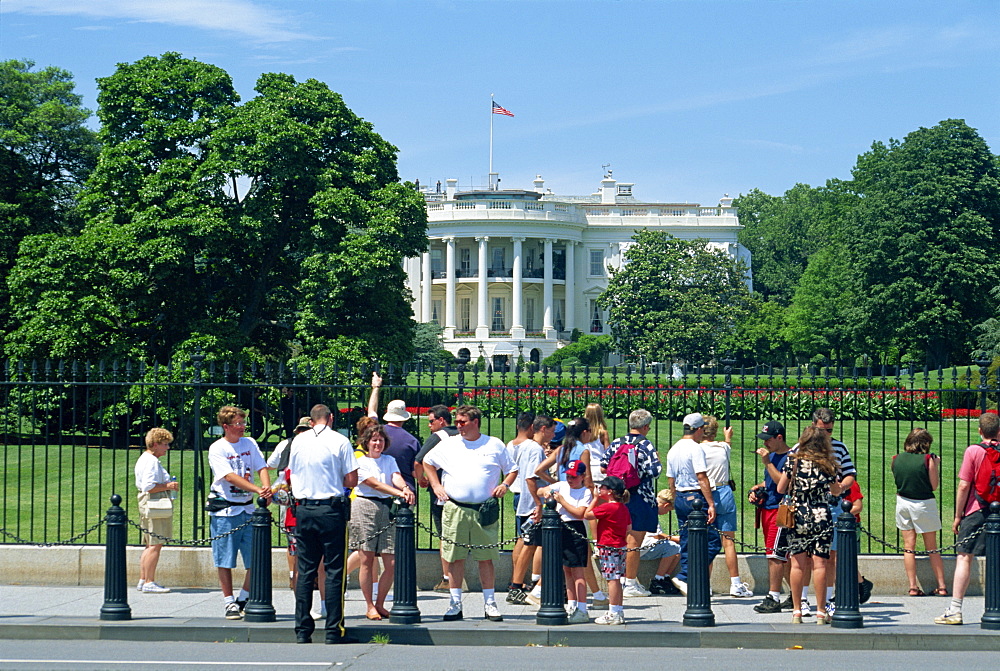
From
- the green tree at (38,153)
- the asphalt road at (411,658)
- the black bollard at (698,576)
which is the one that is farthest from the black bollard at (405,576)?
the green tree at (38,153)

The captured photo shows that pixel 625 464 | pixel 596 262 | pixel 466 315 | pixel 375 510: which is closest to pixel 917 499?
pixel 625 464

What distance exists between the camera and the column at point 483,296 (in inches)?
3686

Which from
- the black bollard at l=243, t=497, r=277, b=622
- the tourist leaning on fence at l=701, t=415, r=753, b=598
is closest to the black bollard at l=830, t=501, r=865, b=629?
the tourist leaning on fence at l=701, t=415, r=753, b=598

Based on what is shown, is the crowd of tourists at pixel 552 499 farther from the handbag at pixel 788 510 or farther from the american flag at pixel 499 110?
the american flag at pixel 499 110

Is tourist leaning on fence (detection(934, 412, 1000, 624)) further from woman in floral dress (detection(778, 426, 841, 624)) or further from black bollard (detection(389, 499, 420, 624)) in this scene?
black bollard (detection(389, 499, 420, 624))

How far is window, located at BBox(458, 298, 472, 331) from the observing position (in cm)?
9781

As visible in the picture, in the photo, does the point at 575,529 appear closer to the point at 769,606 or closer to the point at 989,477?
the point at 769,606

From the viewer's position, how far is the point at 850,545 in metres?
10.2

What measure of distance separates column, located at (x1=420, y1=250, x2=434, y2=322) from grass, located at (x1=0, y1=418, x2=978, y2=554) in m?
66.1

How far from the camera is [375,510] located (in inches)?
425

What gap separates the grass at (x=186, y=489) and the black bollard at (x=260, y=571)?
1.43 metres

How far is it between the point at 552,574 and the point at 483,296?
84.6 meters

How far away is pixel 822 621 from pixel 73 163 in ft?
105

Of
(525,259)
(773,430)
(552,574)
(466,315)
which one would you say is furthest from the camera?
(466,315)
